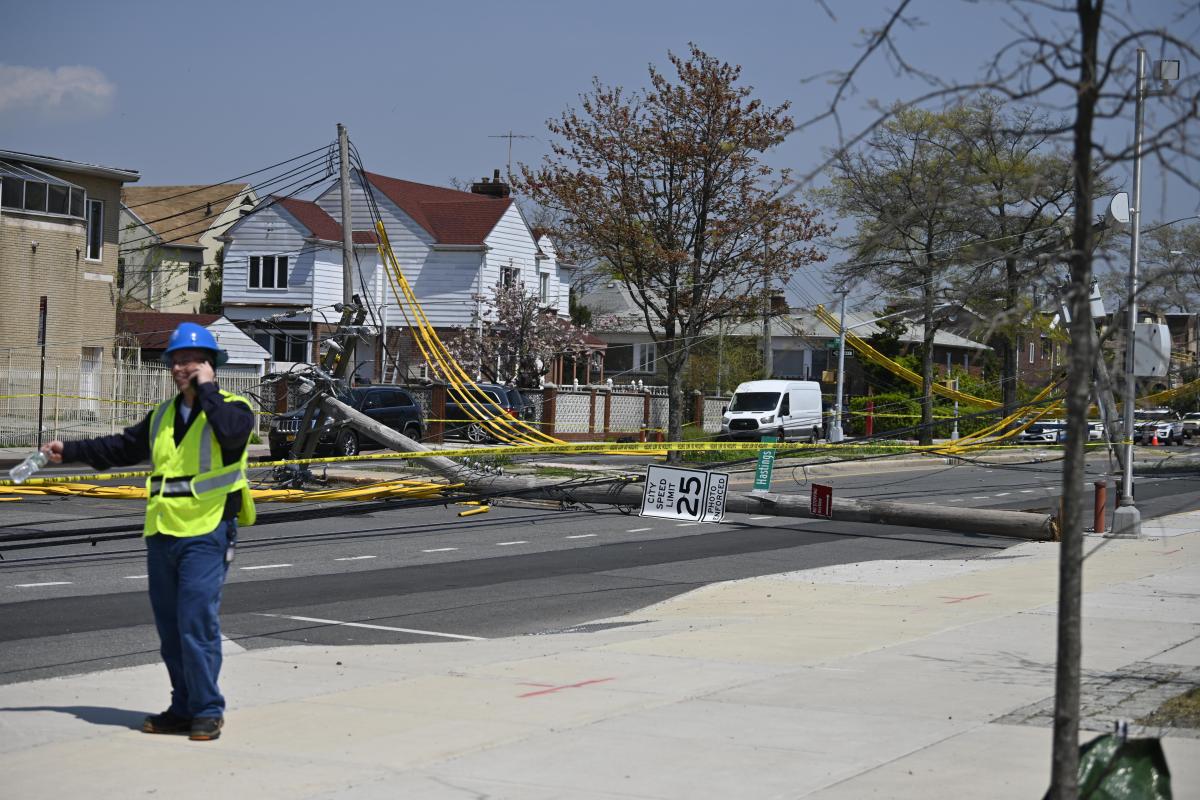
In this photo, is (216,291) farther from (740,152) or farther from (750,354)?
(740,152)

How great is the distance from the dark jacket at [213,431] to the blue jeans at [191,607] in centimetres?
27

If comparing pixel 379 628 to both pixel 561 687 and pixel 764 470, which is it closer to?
pixel 561 687

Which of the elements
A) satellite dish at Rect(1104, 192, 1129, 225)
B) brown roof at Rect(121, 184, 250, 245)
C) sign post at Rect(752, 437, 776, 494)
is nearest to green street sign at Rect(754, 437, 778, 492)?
sign post at Rect(752, 437, 776, 494)

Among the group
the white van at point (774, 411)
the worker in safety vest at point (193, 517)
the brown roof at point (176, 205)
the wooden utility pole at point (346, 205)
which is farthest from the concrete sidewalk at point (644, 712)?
the brown roof at point (176, 205)

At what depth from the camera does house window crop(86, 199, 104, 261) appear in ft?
136

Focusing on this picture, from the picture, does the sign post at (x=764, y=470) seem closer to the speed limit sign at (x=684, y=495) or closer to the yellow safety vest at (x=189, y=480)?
the speed limit sign at (x=684, y=495)

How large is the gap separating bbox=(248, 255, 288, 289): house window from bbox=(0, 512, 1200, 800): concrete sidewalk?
150 feet

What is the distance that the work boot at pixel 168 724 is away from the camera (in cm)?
695

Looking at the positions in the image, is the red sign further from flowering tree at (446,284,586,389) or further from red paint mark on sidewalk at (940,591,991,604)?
flowering tree at (446,284,586,389)

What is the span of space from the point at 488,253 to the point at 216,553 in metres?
49.7

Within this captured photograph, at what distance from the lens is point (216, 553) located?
22.3 feet

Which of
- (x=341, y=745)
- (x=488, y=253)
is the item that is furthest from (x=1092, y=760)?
(x=488, y=253)

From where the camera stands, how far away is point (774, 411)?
153 ft

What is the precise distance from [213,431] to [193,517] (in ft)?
1.49
